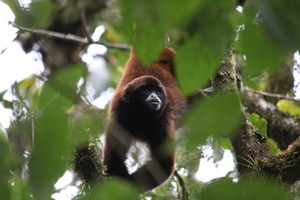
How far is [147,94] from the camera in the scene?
235 inches

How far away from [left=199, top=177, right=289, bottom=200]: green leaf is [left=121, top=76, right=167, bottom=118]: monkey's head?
198 inches

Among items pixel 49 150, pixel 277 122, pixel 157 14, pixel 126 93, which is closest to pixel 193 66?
pixel 157 14

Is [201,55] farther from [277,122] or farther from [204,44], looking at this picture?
[277,122]

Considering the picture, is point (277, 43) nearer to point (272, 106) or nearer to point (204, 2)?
point (204, 2)

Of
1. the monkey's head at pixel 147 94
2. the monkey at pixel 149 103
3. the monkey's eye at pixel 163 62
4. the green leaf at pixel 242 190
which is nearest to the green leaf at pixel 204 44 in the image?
the green leaf at pixel 242 190

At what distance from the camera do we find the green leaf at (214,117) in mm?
753

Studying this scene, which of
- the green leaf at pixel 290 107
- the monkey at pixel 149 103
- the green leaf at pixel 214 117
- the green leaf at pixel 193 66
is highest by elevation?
the green leaf at pixel 193 66

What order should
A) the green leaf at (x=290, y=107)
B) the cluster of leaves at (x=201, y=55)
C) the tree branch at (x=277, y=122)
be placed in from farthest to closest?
the tree branch at (x=277, y=122) < the green leaf at (x=290, y=107) < the cluster of leaves at (x=201, y=55)

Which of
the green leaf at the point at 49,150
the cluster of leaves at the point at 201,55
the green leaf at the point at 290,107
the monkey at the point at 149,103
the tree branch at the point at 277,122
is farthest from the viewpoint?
the tree branch at the point at 277,122

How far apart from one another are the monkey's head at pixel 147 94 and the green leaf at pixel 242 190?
503 cm

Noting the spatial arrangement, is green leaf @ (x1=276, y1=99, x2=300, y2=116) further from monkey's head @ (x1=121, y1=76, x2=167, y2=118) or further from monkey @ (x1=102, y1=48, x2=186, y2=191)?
monkey's head @ (x1=121, y1=76, x2=167, y2=118)

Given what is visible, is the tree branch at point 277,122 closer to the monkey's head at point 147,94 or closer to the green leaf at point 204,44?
the monkey's head at point 147,94

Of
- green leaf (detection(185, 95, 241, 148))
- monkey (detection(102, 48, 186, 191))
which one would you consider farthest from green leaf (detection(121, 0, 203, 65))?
monkey (detection(102, 48, 186, 191))

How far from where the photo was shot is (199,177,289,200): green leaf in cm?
73
